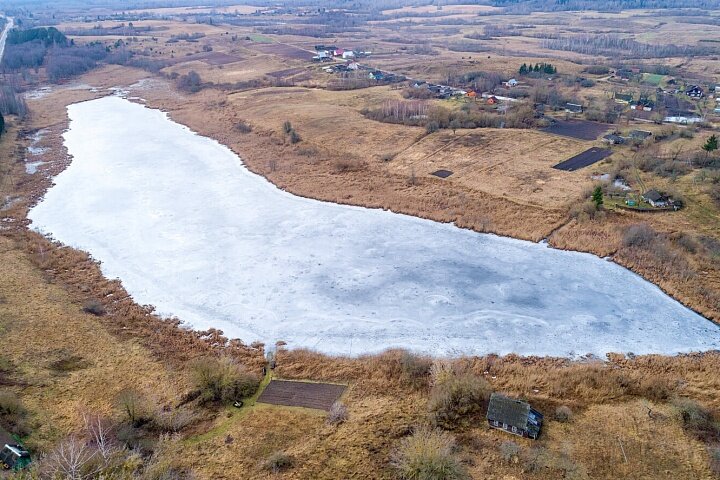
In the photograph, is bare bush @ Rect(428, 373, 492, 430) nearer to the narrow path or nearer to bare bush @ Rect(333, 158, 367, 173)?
bare bush @ Rect(333, 158, 367, 173)

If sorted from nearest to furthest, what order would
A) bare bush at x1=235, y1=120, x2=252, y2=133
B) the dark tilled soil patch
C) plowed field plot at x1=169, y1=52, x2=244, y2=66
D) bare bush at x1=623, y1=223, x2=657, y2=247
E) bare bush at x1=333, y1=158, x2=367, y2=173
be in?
bare bush at x1=623, y1=223, x2=657, y2=247 → the dark tilled soil patch → bare bush at x1=333, y1=158, x2=367, y2=173 → bare bush at x1=235, y1=120, x2=252, y2=133 → plowed field plot at x1=169, y1=52, x2=244, y2=66

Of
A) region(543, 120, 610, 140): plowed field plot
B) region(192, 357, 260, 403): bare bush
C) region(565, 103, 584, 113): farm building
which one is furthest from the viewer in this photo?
region(565, 103, 584, 113): farm building

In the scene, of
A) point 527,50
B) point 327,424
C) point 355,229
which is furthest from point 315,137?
point 527,50

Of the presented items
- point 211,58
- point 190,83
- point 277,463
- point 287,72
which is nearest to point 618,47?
point 287,72

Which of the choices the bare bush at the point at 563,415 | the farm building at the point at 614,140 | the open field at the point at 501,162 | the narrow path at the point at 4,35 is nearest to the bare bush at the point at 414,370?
the bare bush at the point at 563,415

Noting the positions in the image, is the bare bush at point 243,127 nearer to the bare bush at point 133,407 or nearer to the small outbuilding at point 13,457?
the bare bush at point 133,407

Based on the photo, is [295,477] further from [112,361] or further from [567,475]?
[112,361]

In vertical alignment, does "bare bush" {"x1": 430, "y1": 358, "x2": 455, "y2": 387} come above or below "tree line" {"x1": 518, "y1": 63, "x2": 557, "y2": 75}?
below

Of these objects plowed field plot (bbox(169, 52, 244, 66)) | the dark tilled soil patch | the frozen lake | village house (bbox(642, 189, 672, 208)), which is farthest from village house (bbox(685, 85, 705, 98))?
plowed field plot (bbox(169, 52, 244, 66))
